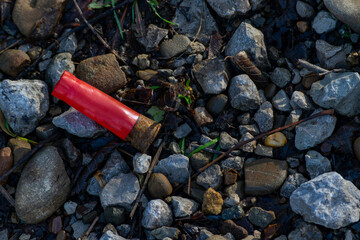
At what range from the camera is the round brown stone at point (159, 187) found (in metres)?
3.63

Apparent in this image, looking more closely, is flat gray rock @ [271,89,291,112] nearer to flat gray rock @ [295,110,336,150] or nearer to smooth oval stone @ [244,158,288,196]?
flat gray rock @ [295,110,336,150]

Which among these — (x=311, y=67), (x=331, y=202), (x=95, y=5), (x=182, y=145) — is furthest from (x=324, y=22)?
(x=95, y=5)

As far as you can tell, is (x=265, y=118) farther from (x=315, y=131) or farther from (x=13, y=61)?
(x=13, y=61)

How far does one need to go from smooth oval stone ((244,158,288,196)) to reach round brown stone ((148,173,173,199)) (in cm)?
79

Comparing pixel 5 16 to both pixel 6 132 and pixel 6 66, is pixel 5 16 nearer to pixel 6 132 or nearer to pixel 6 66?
pixel 6 66

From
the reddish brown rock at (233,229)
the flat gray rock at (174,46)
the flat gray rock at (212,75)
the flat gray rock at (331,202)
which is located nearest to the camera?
the flat gray rock at (331,202)

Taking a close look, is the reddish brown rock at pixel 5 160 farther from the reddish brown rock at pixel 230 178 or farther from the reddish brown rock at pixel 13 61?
the reddish brown rock at pixel 230 178

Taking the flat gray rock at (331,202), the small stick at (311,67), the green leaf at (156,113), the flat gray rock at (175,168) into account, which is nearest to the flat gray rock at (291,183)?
the flat gray rock at (331,202)

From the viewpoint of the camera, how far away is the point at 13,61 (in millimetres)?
3893

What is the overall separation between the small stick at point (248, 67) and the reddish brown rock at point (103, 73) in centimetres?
123

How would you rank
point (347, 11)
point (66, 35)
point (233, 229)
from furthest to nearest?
point (66, 35)
point (347, 11)
point (233, 229)

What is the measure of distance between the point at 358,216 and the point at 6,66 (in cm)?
378

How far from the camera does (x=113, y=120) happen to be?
3.68 meters

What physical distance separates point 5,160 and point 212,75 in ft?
7.55
